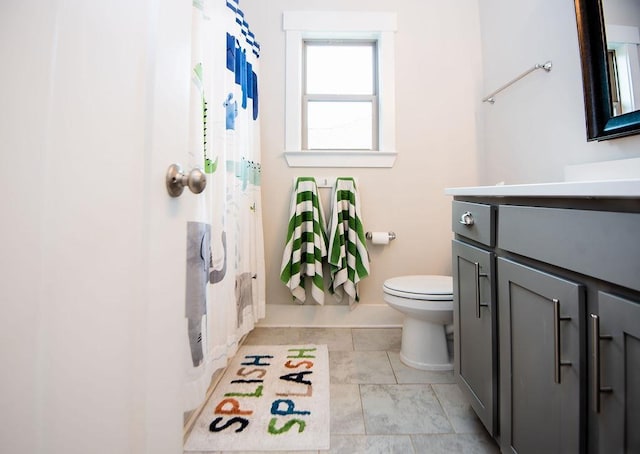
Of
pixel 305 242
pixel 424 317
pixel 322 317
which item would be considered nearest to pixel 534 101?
pixel 424 317

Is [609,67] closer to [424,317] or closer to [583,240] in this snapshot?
[583,240]

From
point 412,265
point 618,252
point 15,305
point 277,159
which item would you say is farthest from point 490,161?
point 15,305

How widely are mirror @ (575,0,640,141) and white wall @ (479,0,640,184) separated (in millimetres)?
79

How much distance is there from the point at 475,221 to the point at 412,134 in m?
1.23

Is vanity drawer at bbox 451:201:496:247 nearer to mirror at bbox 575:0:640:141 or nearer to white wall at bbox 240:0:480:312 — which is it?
mirror at bbox 575:0:640:141

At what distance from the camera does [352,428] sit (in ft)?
3.68

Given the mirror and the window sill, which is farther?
the window sill

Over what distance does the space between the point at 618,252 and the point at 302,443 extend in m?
A: 1.05

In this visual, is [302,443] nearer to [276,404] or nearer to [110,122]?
[276,404]

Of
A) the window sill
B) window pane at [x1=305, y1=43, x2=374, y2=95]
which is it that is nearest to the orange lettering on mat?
the window sill

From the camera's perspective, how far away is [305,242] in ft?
6.63

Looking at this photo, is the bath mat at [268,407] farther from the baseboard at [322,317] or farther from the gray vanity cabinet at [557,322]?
the gray vanity cabinet at [557,322]

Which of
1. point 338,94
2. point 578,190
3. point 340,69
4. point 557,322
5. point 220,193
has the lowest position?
point 557,322

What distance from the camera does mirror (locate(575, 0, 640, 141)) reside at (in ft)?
3.54
